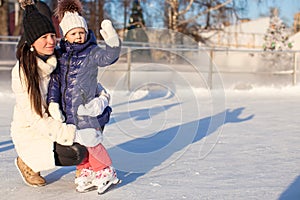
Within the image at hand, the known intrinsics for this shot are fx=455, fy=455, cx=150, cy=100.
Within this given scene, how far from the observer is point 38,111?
7.04 ft

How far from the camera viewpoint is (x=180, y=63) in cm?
834

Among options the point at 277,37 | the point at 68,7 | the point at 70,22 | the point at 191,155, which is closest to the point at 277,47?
the point at 277,37

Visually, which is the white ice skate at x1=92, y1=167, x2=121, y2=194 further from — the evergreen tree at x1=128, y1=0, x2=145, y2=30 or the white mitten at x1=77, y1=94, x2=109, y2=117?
the evergreen tree at x1=128, y1=0, x2=145, y2=30

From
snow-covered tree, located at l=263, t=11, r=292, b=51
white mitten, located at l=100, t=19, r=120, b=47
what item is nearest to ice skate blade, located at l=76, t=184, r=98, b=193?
white mitten, located at l=100, t=19, r=120, b=47

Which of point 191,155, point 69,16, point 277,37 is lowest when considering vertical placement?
point 191,155

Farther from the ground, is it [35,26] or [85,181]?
[35,26]

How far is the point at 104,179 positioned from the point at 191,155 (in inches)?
42.3

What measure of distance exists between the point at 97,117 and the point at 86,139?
0.12 metres

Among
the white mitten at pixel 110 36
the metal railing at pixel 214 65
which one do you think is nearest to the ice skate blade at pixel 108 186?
the white mitten at pixel 110 36

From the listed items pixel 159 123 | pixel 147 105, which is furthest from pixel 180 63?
pixel 159 123

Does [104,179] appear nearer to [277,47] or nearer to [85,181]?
[85,181]

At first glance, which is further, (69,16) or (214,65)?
(214,65)

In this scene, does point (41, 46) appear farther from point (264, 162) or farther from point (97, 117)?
point (264, 162)

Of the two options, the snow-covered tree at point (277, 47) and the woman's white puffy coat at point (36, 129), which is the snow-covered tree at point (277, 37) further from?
the woman's white puffy coat at point (36, 129)
